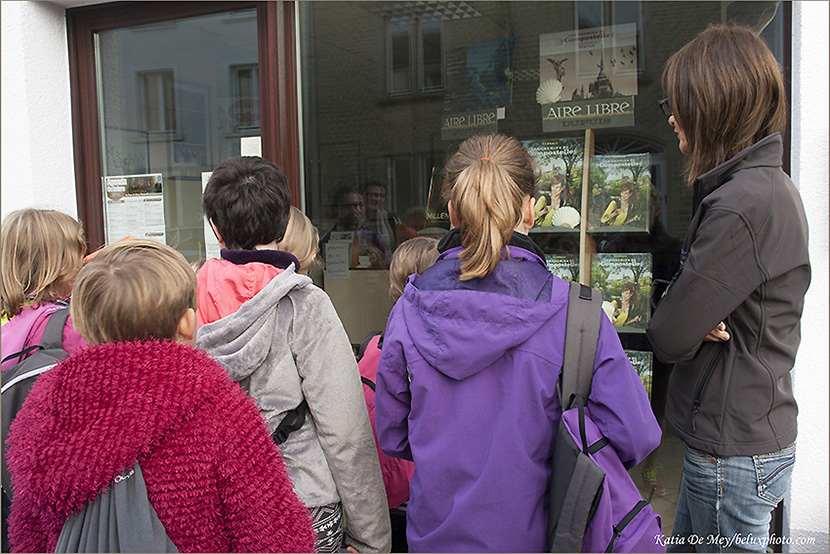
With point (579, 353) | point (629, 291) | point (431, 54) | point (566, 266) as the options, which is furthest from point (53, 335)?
point (431, 54)

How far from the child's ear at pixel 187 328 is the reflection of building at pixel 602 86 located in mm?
2715

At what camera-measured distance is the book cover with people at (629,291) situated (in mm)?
3154

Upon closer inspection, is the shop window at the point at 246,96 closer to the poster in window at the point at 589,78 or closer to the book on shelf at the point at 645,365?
the poster in window at the point at 589,78

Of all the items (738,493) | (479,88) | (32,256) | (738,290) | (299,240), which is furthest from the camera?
(479,88)

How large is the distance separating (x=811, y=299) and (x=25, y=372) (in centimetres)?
291

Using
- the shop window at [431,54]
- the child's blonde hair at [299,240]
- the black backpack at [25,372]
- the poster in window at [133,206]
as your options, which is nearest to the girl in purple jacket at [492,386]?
the child's blonde hair at [299,240]

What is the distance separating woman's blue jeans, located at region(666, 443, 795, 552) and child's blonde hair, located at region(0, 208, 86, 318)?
2.21 m

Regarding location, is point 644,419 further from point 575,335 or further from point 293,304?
point 293,304

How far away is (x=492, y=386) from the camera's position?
4.91ft

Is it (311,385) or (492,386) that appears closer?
(492,386)

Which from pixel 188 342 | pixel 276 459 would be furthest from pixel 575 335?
pixel 188 342

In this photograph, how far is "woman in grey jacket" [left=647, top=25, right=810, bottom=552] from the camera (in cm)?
167

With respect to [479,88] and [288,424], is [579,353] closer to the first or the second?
[288,424]

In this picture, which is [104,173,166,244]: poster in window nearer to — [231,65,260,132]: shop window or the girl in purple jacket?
[231,65,260,132]: shop window
